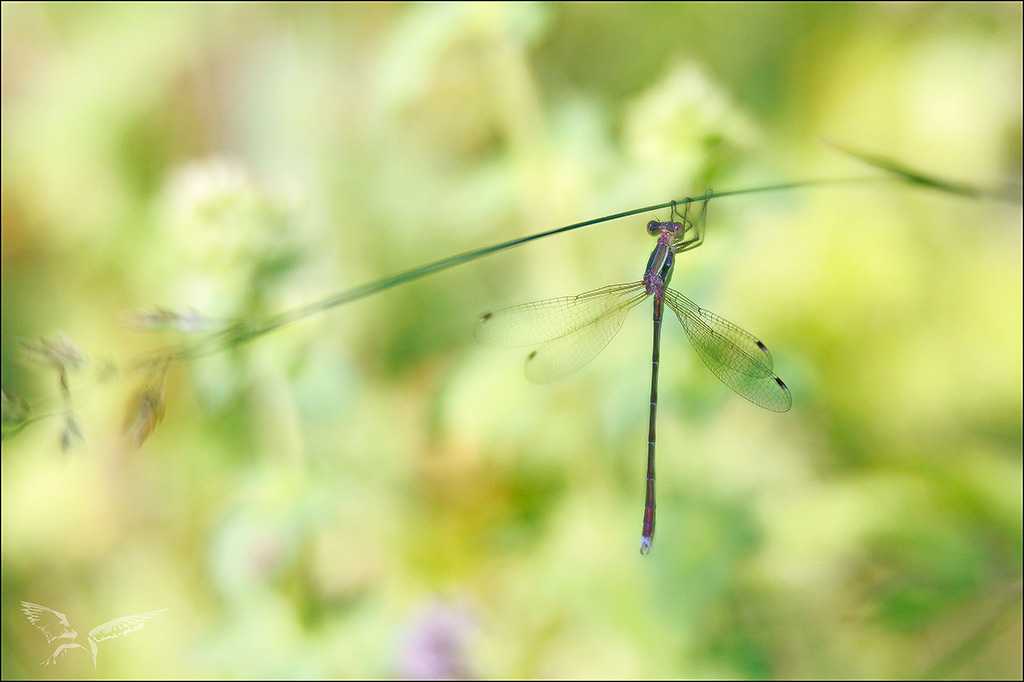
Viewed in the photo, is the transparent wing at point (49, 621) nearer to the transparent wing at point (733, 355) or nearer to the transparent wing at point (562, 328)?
the transparent wing at point (562, 328)

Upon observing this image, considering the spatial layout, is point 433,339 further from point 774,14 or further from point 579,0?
point 774,14

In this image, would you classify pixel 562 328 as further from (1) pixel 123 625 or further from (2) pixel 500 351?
(1) pixel 123 625

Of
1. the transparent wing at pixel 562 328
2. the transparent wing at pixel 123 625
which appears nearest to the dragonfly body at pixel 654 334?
the transparent wing at pixel 562 328

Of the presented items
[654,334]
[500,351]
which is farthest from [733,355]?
[500,351]

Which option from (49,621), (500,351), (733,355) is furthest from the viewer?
(49,621)

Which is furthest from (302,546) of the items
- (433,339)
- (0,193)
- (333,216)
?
(0,193)

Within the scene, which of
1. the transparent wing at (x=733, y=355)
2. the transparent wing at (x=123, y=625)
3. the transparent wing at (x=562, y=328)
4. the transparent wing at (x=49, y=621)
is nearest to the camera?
the transparent wing at (x=733, y=355)
